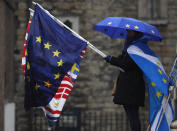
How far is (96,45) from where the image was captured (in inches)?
432

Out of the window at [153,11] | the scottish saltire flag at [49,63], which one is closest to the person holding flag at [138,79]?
the scottish saltire flag at [49,63]

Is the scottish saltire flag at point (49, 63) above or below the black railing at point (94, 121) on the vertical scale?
above

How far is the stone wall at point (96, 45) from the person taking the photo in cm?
1088

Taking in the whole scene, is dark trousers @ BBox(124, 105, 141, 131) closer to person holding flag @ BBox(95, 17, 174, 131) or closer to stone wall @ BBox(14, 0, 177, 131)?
person holding flag @ BBox(95, 17, 174, 131)

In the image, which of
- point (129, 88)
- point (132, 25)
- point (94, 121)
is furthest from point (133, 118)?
point (94, 121)

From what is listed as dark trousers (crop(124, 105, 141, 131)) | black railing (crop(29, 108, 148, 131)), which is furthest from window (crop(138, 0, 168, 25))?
dark trousers (crop(124, 105, 141, 131))

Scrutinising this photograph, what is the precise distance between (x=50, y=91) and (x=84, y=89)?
5.55 m

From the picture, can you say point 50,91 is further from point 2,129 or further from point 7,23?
point 7,23

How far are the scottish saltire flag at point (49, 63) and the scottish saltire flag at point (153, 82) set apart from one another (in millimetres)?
825

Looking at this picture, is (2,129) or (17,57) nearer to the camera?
(2,129)

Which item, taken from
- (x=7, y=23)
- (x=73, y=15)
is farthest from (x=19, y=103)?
(x=7, y=23)

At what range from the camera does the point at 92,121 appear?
10.9 meters

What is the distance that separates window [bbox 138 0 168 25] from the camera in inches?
425

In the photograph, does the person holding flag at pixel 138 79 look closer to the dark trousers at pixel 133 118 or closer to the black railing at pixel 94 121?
the dark trousers at pixel 133 118
